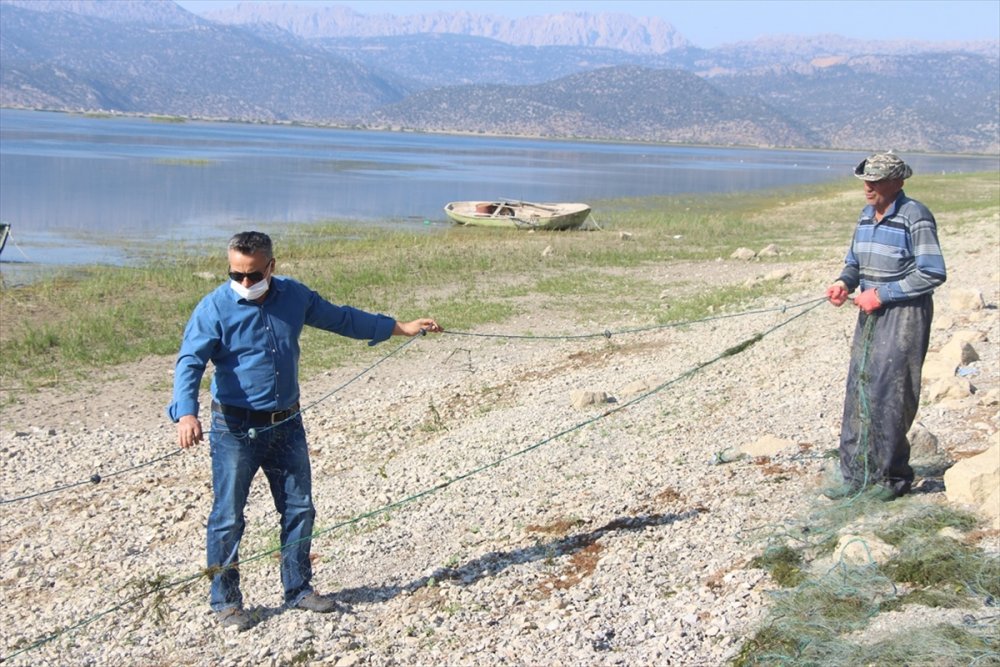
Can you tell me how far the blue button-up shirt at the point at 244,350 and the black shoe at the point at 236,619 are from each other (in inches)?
50.6

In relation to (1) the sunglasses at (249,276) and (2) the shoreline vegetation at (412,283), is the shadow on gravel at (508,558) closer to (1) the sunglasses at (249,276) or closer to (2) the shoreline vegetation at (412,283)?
(1) the sunglasses at (249,276)

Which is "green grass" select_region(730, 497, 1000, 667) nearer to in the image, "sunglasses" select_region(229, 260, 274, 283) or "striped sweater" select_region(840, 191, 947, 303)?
"striped sweater" select_region(840, 191, 947, 303)

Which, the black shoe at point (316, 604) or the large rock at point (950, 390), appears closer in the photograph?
the black shoe at point (316, 604)

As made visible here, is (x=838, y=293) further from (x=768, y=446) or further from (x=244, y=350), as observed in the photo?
(x=244, y=350)

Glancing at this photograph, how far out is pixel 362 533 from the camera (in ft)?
25.0

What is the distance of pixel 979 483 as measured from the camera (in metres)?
6.22

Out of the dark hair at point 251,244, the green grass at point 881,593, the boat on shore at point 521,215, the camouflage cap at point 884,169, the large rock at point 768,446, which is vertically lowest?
the boat on shore at point 521,215

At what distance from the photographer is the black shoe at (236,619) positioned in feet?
20.4

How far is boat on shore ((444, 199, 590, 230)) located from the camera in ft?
106

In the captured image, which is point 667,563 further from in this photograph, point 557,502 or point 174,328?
point 174,328

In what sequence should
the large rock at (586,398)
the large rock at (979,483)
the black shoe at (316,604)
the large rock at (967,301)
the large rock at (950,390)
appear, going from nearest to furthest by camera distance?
the large rock at (979,483) < the black shoe at (316,604) < the large rock at (950,390) < the large rock at (586,398) < the large rock at (967,301)

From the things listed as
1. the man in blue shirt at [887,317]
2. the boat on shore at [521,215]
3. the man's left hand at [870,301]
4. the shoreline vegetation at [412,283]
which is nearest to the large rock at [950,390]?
the man in blue shirt at [887,317]

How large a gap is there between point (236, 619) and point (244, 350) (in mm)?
1660

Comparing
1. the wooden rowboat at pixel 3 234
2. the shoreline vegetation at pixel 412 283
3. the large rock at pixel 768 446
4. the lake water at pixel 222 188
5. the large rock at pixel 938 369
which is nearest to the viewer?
the large rock at pixel 768 446
